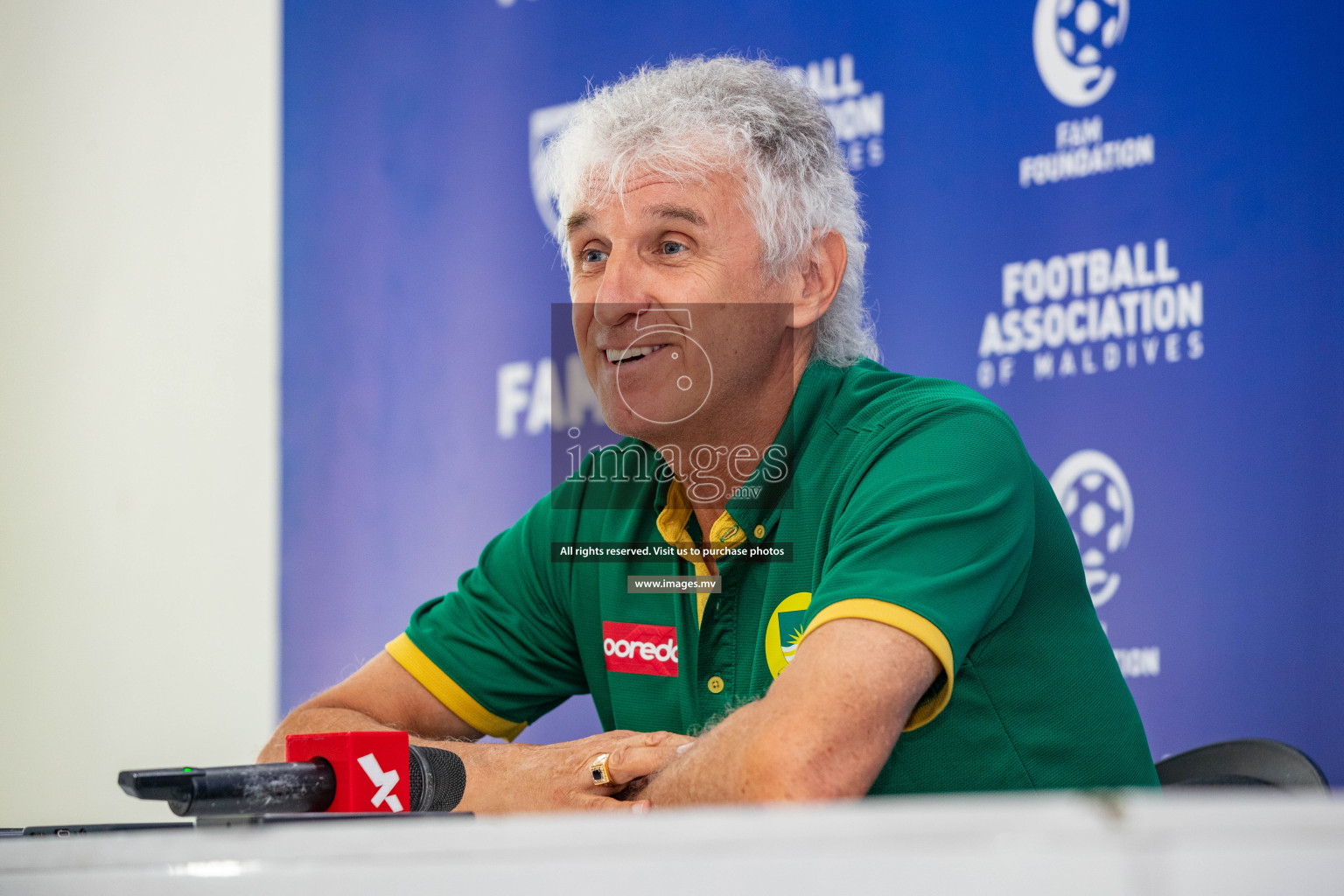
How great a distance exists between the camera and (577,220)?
4.67 feet

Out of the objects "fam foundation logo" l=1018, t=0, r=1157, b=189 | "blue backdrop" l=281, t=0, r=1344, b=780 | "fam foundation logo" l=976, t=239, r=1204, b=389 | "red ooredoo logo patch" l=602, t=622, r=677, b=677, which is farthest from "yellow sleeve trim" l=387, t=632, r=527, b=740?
"fam foundation logo" l=1018, t=0, r=1157, b=189

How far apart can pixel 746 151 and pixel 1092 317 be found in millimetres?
700

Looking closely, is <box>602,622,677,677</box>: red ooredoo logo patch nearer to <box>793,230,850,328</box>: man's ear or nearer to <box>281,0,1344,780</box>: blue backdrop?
<box>793,230,850,328</box>: man's ear

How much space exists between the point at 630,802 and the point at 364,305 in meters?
1.90

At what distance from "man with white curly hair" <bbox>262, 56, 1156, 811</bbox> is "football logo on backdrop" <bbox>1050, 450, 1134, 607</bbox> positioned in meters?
0.44

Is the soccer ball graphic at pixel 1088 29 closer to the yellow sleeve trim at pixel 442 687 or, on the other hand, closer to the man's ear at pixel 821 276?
the man's ear at pixel 821 276

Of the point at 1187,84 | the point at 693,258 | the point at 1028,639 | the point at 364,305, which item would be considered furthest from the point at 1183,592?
the point at 364,305

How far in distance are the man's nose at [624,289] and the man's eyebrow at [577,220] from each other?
0.21ft

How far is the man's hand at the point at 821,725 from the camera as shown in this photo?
2.76 feet

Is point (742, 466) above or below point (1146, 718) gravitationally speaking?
above

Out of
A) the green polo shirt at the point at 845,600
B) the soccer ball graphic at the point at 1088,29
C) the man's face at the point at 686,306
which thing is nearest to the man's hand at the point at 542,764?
the green polo shirt at the point at 845,600

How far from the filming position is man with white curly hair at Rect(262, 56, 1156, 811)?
3.06ft

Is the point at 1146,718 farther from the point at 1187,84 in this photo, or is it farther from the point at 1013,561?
the point at 1187,84

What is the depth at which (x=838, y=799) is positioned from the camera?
2.80 ft
